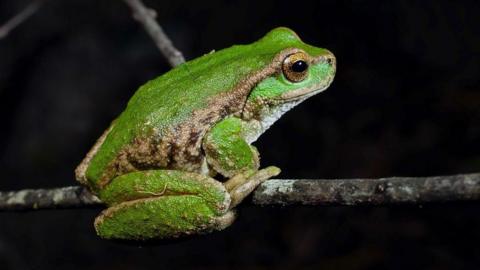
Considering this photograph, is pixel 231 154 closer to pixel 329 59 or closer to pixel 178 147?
pixel 178 147

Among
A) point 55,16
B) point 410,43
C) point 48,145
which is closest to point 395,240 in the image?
point 410,43

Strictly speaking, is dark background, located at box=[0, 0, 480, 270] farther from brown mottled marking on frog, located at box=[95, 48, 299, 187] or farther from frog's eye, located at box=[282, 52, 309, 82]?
brown mottled marking on frog, located at box=[95, 48, 299, 187]

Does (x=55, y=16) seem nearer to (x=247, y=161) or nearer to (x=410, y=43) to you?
(x=410, y=43)

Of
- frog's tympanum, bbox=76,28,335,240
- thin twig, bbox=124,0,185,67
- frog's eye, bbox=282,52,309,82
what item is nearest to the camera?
frog's tympanum, bbox=76,28,335,240

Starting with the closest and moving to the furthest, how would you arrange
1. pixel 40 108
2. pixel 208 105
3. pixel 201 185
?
pixel 201 185
pixel 208 105
pixel 40 108

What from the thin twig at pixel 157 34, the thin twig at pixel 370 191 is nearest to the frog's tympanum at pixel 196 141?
the thin twig at pixel 370 191

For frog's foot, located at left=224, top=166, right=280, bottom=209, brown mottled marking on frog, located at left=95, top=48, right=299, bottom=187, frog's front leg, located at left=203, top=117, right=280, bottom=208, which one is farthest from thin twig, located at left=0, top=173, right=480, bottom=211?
brown mottled marking on frog, located at left=95, top=48, right=299, bottom=187
